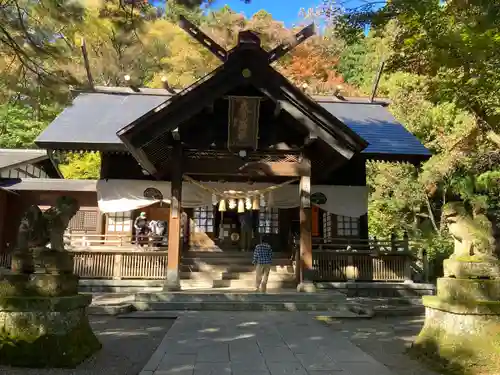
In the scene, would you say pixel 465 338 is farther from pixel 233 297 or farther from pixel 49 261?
pixel 233 297

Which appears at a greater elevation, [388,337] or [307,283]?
[307,283]

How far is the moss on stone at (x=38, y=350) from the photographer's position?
5.20 meters

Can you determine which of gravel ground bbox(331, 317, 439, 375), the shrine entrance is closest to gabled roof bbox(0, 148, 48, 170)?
the shrine entrance

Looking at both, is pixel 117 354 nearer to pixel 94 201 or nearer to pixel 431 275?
pixel 431 275

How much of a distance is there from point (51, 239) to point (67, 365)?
1.77 metres

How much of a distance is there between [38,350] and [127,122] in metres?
11.3

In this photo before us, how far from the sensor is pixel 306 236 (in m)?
11.6

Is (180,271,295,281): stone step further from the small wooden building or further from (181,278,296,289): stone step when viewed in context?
the small wooden building

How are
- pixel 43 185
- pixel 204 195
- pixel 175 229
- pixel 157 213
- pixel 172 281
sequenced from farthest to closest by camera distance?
pixel 43 185 → pixel 157 213 → pixel 204 195 → pixel 175 229 → pixel 172 281

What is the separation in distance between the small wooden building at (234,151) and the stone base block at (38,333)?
5235 mm

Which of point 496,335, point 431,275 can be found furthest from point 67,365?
point 431,275

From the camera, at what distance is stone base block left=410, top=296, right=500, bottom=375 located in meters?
5.11

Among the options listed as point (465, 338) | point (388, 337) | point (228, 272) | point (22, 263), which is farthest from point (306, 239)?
point (22, 263)

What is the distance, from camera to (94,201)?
1867cm
